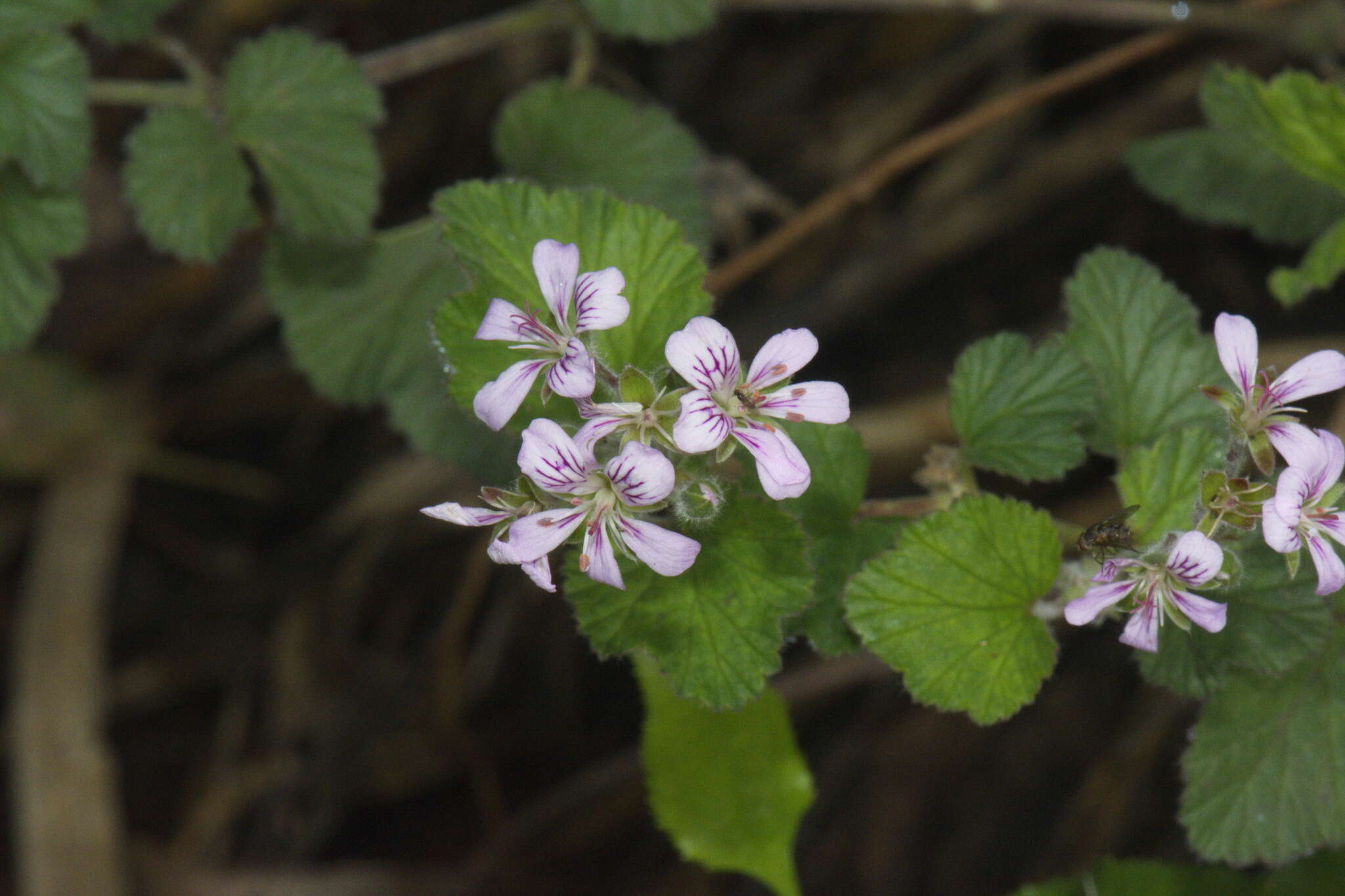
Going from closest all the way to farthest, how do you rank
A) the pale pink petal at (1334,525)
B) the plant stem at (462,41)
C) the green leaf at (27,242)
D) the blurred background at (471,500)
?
the pale pink petal at (1334,525) → the green leaf at (27,242) → the plant stem at (462,41) → the blurred background at (471,500)

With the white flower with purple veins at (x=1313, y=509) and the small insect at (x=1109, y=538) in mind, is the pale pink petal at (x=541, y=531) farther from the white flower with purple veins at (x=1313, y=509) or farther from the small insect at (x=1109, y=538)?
the white flower with purple veins at (x=1313, y=509)

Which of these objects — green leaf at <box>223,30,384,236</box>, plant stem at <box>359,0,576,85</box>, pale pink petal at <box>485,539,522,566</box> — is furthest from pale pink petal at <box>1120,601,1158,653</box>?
plant stem at <box>359,0,576,85</box>

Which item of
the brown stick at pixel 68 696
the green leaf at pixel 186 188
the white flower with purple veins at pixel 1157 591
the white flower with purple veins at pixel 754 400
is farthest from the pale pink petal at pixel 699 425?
the brown stick at pixel 68 696

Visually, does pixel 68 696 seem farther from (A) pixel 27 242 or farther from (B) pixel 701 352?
(B) pixel 701 352

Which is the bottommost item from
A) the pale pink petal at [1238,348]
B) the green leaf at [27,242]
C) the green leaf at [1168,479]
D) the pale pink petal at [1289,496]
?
the green leaf at [27,242]

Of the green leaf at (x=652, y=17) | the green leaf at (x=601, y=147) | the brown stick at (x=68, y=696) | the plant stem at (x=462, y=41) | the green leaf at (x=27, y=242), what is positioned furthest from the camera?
the brown stick at (x=68, y=696)

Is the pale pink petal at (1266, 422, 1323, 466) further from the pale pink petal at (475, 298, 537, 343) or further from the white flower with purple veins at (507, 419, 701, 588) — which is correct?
the pale pink petal at (475, 298, 537, 343)

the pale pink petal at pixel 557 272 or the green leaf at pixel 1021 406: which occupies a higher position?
the pale pink petal at pixel 557 272

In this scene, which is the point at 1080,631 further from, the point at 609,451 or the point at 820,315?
the point at 609,451
